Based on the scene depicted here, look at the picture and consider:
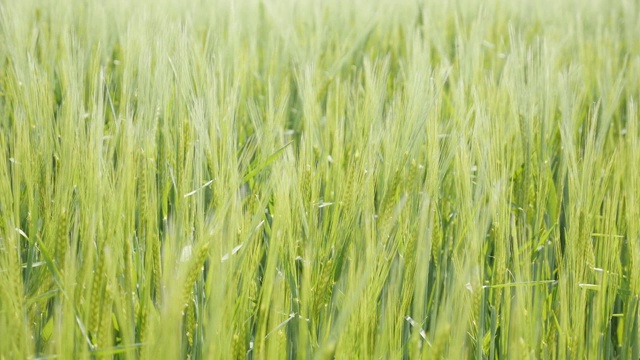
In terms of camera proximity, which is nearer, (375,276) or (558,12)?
(375,276)

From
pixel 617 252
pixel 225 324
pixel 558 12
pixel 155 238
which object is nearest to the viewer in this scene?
pixel 225 324

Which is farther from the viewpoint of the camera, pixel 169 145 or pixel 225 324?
pixel 169 145

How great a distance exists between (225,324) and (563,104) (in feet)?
2.29

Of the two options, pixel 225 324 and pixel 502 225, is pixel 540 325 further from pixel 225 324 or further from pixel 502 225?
pixel 225 324

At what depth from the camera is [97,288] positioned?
24.1 inches

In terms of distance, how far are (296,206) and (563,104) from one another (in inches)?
20.0

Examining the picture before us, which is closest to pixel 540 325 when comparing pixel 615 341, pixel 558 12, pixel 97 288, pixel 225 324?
pixel 615 341

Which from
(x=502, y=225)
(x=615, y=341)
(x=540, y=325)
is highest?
(x=502, y=225)

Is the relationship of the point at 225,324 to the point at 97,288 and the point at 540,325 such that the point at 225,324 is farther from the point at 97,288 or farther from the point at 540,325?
the point at 540,325

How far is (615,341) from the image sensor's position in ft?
3.01

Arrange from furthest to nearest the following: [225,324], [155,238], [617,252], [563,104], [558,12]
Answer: [558,12], [563,104], [617,252], [155,238], [225,324]

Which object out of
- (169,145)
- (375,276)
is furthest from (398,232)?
(169,145)

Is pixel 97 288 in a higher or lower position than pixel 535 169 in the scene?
higher

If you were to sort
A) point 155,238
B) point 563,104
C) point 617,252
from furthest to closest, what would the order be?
1. point 563,104
2. point 617,252
3. point 155,238
